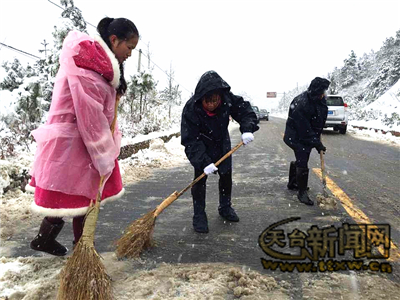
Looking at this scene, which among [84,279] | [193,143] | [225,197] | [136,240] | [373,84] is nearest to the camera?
[84,279]

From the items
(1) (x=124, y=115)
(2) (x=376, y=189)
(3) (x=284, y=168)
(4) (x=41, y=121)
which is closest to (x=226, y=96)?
(2) (x=376, y=189)

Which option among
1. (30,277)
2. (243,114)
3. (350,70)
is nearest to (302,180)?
(243,114)

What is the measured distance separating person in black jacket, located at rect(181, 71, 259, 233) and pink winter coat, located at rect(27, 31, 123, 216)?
3.57 feet

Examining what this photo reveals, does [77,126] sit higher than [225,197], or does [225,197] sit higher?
[77,126]

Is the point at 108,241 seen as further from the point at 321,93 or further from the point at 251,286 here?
the point at 321,93

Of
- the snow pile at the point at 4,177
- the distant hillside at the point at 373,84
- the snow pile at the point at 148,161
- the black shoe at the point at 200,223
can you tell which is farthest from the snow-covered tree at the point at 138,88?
the distant hillside at the point at 373,84

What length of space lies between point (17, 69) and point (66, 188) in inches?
1008

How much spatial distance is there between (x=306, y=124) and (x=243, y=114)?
1.16 metres

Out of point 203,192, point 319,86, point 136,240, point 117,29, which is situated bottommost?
point 136,240

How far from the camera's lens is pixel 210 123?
133 inches

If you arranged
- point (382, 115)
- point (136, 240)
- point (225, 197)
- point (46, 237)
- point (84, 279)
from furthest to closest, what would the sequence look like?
point (382, 115), point (225, 197), point (136, 240), point (46, 237), point (84, 279)

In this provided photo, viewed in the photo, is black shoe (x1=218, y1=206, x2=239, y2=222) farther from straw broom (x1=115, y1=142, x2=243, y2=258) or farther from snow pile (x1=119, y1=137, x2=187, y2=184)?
snow pile (x1=119, y1=137, x2=187, y2=184)

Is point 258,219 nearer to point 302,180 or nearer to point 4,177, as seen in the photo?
point 302,180

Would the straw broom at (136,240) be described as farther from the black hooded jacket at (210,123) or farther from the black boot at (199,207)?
the black hooded jacket at (210,123)
